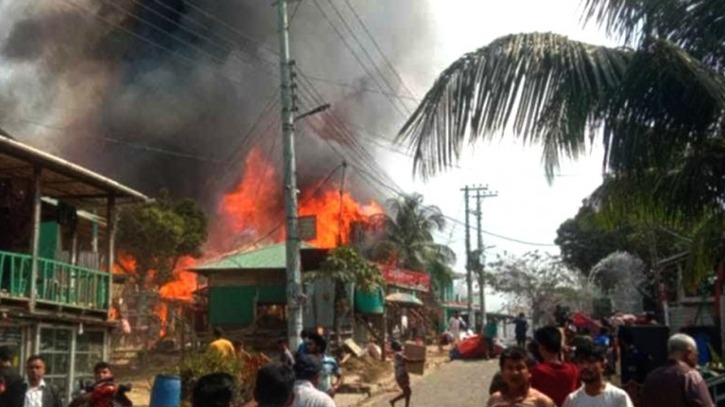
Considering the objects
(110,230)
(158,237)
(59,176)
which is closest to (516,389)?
(59,176)

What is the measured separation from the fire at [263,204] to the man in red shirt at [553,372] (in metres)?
42.1

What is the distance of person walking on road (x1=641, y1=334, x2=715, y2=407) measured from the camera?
566 centimetres

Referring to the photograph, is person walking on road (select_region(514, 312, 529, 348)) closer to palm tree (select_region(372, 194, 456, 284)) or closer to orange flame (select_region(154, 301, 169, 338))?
orange flame (select_region(154, 301, 169, 338))

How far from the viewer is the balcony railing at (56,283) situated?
14.3 metres

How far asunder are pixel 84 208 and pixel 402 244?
2678cm

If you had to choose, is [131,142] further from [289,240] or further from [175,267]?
[289,240]

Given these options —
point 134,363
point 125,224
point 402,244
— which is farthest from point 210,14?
point 134,363

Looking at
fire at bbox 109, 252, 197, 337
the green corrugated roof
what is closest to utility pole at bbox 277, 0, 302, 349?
the green corrugated roof

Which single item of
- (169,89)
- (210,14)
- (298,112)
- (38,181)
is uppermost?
(210,14)

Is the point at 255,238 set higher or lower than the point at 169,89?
lower

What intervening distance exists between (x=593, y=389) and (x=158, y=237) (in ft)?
99.8

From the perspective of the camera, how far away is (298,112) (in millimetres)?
17359

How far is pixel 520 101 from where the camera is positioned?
21.3ft

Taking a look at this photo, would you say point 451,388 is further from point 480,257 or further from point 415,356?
point 480,257
